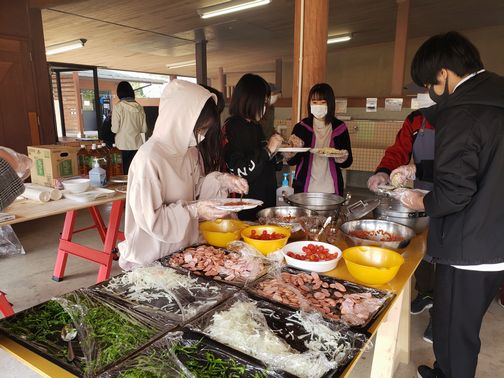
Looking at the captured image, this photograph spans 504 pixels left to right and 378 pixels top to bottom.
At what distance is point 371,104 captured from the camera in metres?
6.06

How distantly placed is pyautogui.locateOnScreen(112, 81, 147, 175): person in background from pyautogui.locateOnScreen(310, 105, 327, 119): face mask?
325 cm

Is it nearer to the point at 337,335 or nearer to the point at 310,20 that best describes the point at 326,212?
the point at 337,335

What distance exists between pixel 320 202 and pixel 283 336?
1197 mm

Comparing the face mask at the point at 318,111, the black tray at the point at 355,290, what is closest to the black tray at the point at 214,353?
the black tray at the point at 355,290

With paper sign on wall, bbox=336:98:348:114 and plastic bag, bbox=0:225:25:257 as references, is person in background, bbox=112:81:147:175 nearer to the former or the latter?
plastic bag, bbox=0:225:25:257

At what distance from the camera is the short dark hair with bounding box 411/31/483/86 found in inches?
59.7

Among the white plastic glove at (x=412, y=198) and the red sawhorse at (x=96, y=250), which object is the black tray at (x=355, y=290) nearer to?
the white plastic glove at (x=412, y=198)

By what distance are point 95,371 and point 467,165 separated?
1430 millimetres

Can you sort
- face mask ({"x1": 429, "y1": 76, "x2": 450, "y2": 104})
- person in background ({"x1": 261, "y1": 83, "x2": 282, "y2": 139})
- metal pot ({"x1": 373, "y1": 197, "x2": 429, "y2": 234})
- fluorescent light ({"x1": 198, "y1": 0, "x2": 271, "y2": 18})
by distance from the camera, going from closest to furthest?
face mask ({"x1": 429, "y1": 76, "x2": 450, "y2": 104}), metal pot ({"x1": 373, "y1": 197, "x2": 429, "y2": 234}), person in background ({"x1": 261, "y1": 83, "x2": 282, "y2": 139}), fluorescent light ({"x1": 198, "y1": 0, "x2": 271, "y2": 18})

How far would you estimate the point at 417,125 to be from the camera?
7.62 feet

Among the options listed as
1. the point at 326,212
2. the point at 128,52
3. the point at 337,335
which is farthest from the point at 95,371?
the point at 128,52

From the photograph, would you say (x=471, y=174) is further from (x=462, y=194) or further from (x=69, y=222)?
(x=69, y=222)

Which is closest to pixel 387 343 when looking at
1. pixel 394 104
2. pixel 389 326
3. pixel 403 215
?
pixel 389 326

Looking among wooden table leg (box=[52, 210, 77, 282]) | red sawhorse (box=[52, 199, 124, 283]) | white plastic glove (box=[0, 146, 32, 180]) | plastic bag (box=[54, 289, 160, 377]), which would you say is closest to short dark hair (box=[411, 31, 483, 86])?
plastic bag (box=[54, 289, 160, 377])
